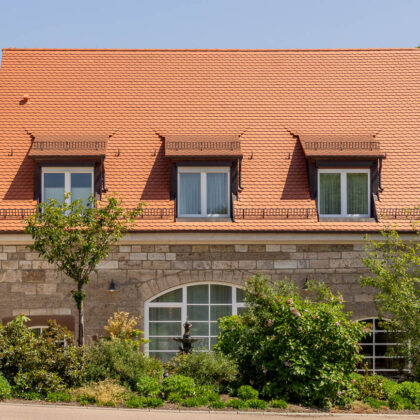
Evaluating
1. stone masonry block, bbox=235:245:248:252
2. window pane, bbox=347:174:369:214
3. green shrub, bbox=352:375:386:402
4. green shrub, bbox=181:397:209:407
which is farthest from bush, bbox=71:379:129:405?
window pane, bbox=347:174:369:214

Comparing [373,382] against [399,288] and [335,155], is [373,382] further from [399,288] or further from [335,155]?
[335,155]

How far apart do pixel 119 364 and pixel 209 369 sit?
1672mm

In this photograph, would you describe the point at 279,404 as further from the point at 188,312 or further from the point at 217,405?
the point at 188,312

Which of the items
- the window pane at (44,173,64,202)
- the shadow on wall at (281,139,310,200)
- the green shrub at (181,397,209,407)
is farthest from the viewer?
the shadow on wall at (281,139,310,200)

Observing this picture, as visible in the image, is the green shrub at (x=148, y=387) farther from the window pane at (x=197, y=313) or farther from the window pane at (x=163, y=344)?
the window pane at (x=197, y=313)

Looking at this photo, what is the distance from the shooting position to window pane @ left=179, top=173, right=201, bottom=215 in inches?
762

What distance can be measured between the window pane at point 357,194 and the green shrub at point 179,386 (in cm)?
717

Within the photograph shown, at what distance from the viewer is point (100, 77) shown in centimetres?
2219

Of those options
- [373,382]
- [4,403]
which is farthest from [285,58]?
[4,403]

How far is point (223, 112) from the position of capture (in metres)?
21.3

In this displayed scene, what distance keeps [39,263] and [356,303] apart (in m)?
7.50

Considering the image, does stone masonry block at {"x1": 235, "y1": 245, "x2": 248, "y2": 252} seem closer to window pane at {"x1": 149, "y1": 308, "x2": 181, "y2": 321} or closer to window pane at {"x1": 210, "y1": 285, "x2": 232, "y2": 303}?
window pane at {"x1": 210, "y1": 285, "x2": 232, "y2": 303}

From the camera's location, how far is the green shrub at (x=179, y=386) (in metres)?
14.0

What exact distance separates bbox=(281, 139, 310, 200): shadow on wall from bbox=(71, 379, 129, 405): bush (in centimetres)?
728
